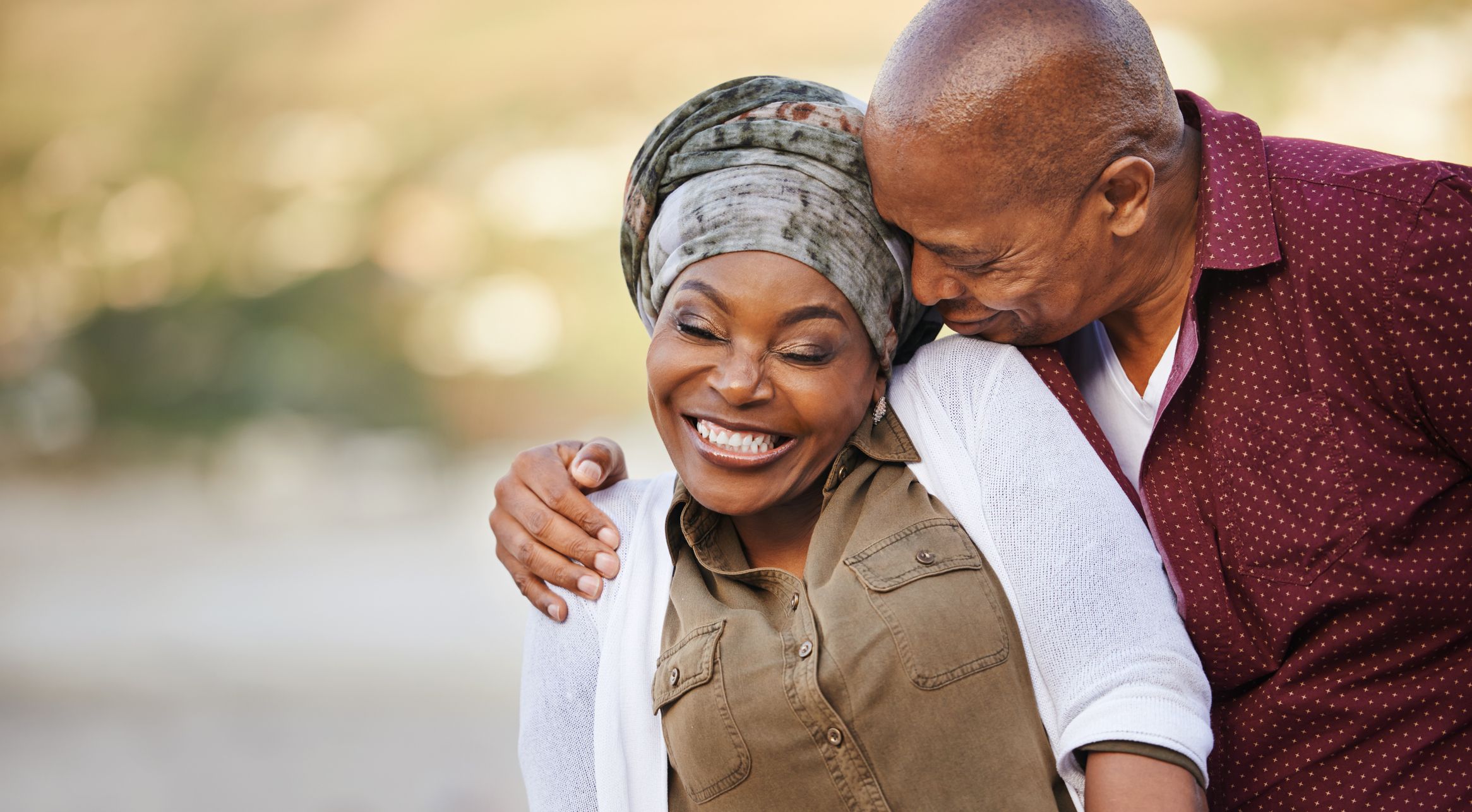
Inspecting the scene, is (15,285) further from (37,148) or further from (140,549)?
(140,549)

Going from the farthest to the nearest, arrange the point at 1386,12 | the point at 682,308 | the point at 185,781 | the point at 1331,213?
1. the point at 1386,12
2. the point at 185,781
3. the point at 682,308
4. the point at 1331,213

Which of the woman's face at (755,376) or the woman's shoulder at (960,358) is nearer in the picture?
the woman's face at (755,376)

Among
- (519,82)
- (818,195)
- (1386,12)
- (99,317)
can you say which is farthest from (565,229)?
(818,195)

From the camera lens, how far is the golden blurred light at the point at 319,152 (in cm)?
804

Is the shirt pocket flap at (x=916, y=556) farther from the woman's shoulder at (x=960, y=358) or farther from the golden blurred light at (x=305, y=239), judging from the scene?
the golden blurred light at (x=305, y=239)

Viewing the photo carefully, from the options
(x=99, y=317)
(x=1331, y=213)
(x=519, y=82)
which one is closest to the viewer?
(x=1331, y=213)

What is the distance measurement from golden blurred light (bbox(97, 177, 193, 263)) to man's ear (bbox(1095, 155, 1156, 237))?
7.43m

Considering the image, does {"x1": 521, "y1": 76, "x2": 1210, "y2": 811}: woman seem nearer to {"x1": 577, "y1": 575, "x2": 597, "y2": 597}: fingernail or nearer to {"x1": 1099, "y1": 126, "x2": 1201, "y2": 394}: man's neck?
{"x1": 577, "y1": 575, "x2": 597, "y2": 597}: fingernail

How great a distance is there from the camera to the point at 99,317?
8422 millimetres

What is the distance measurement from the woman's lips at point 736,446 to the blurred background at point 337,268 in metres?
5.00

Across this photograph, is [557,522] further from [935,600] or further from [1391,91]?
[1391,91]

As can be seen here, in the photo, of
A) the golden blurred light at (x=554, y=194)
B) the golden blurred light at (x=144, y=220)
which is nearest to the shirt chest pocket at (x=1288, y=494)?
the golden blurred light at (x=554, y=194)

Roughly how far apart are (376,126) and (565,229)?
1406mm

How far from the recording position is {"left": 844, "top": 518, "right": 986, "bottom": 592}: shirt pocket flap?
1.95m
